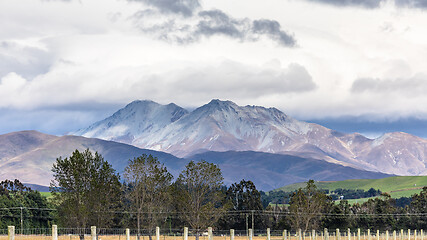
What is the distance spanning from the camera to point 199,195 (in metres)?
120

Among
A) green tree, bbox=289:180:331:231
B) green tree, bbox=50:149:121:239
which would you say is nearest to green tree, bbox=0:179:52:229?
green tree, bbox=50:149:121:239

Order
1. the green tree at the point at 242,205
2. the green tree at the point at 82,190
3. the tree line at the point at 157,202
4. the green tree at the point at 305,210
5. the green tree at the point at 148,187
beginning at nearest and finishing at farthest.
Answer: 1. the green tree at the point at 82,190
2. the tree line at the point at 157,202
3. the green tree at the point at 148,187
4. the green tree at the point at 305,210
5. the green tree at the point at 242,205

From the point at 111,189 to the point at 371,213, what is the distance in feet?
376

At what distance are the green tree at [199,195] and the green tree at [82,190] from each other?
71.3ft

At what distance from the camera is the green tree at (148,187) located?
10769 centimetres

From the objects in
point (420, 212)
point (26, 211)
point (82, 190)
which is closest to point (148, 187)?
point (82, 190)

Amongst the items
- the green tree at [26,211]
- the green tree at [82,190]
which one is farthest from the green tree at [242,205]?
the green tree at [82,190]

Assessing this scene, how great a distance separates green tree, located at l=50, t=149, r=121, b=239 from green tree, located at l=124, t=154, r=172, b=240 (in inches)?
351

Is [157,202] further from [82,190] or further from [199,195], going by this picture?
[82,190]

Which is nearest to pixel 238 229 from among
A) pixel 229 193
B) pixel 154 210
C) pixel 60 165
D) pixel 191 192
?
→ pixel 229 193

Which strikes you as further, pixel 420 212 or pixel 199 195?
pixel 420 212

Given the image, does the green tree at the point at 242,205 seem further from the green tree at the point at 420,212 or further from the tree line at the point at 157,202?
the green tree at the point at 420,212

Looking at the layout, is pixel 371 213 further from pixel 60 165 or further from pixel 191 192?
pixel 60 165

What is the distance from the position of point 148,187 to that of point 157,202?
364 centimetres
